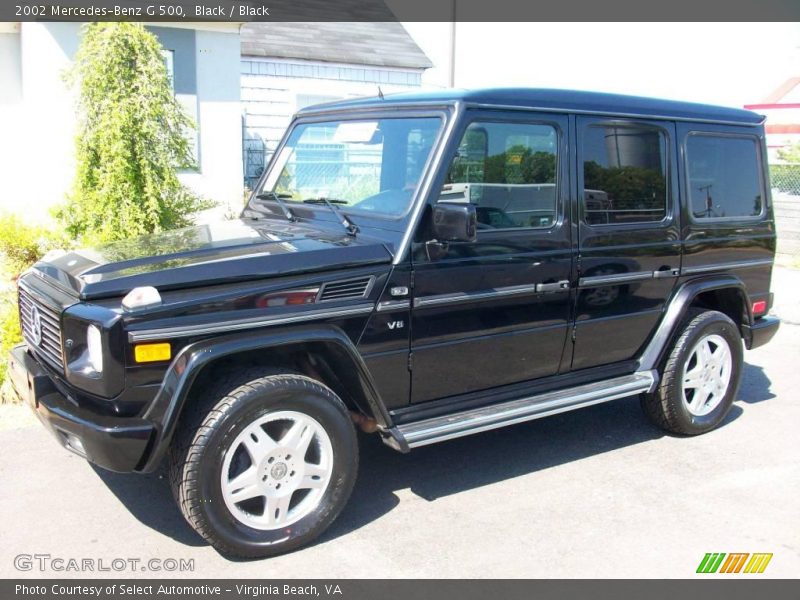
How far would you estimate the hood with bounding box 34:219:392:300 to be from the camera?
351 centimetres

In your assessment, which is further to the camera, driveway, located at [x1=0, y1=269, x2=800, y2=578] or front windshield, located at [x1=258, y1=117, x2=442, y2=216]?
front windshield, located at [x1=258, y1=117, x2=442, y2=216]

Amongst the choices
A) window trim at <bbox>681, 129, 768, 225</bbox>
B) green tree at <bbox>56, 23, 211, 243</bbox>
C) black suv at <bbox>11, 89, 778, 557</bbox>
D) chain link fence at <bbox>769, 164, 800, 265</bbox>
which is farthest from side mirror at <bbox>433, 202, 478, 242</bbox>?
chain link fence at <bbox>769, 164, 800, 265</bbox>

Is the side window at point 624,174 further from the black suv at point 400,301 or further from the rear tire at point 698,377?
the rear tire at point 698,377

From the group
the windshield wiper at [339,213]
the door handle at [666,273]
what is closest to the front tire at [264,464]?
the windshield wiper at [339,213]

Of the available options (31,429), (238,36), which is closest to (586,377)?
(31,429)

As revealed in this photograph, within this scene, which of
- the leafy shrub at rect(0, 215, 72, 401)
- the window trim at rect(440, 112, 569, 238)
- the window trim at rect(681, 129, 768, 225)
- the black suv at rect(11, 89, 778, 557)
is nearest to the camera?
the black suv at rect(11, 89, 778, 557)

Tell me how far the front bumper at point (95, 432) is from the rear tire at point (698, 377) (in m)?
3.42

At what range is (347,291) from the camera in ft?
12.5

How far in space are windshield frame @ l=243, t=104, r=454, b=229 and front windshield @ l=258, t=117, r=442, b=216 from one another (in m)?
0.02

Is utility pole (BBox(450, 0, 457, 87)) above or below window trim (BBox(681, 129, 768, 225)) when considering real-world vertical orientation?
above

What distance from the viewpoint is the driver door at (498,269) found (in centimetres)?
409

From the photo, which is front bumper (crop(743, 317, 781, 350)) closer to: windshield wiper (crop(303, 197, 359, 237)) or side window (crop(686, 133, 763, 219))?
side window (crop(686, 133, 763, 219))

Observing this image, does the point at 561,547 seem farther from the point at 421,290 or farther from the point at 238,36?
the point at 238,36

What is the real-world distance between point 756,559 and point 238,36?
414 inches
